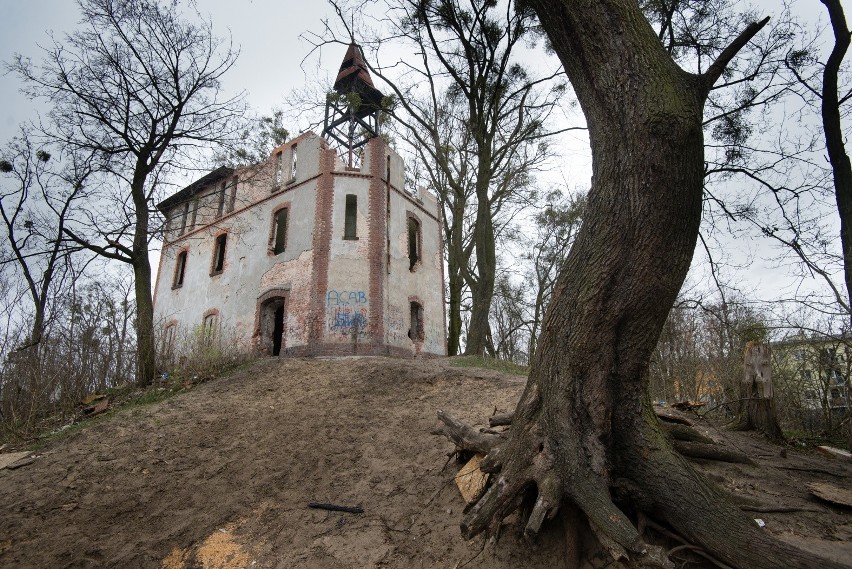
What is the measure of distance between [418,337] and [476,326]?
13.9ft

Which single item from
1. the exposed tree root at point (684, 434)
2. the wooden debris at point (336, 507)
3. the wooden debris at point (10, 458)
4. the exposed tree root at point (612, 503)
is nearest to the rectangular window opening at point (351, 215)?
the wooden debris at point (10, 458)

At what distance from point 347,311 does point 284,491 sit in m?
9.56

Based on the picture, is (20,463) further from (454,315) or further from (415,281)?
(454,315)

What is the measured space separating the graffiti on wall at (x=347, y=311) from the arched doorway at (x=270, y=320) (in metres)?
1.79

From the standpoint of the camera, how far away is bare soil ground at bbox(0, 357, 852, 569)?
151 inches

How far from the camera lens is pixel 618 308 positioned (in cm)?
308

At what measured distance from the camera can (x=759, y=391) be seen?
6.00m

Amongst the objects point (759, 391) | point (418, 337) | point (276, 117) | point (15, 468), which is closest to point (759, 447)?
point (759, 391)

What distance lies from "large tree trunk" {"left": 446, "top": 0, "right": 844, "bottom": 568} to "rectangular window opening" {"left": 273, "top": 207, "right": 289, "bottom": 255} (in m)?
14.3

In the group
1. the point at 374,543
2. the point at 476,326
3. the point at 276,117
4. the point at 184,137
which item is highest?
the point at 276,117

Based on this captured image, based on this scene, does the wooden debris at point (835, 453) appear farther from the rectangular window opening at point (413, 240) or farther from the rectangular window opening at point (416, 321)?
the rectangular window opening at point (413, 240)

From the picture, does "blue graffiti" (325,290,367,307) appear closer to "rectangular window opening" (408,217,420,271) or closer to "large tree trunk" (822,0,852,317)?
"rectangular window opening" (408,217,420,271)

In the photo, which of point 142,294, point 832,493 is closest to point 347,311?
point 142,294

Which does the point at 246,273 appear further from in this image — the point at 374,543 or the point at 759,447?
the point at 759,447
